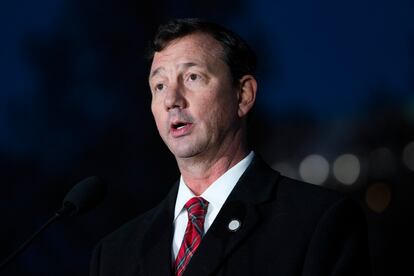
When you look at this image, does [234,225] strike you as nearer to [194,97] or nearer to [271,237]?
[271,237]

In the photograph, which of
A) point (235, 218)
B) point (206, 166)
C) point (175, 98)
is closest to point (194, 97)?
point (175, 98)

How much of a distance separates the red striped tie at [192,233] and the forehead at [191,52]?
37cm

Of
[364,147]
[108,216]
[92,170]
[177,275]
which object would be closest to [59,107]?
[92,170]

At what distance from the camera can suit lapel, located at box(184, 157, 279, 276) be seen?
5.87 feet

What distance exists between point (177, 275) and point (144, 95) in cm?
252

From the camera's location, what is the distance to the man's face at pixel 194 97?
1.93 m

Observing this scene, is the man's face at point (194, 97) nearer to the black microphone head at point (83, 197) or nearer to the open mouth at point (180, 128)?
the open mouth at point (180, 128)

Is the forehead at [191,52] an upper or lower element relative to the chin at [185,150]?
upper

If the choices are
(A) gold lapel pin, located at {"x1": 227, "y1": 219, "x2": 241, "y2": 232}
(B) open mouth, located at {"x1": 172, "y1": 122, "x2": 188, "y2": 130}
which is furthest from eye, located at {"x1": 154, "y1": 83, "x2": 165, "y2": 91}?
(A) gold lapel pin, located at {"x1": 227, "y1": 219, "x2": 241, "y2": 232}

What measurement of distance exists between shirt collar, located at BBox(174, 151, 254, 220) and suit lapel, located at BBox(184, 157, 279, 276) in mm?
22

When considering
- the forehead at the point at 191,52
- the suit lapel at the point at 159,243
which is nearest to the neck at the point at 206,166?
the suit lapel at the point at 159,243

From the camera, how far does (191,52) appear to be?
2.01m

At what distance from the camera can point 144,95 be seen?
4.30m

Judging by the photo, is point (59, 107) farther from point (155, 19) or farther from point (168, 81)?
point (168, 81)
